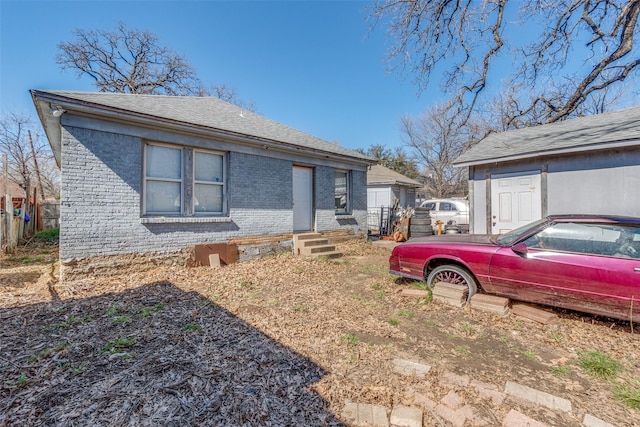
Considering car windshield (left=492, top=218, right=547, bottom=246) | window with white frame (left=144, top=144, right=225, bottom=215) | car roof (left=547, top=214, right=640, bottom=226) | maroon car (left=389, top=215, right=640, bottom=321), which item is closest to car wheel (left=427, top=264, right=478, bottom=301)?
maroon car (left=389, top=215, right=640, bottom=321)

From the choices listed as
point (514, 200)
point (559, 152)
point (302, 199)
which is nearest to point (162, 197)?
point (302, 199)

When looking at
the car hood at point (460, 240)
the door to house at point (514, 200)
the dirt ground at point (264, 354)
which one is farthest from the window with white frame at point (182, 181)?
the door to house at point (514, 200)

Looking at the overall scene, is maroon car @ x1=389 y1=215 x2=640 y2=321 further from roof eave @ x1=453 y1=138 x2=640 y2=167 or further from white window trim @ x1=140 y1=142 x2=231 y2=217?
white window trim @ x1=140 y1=142 x2=231 y2=217

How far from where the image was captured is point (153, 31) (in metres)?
22.9

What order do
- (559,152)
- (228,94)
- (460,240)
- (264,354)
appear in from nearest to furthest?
(264,354) < (460,240) < (559,152) < (228,94)

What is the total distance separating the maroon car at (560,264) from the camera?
335 cm

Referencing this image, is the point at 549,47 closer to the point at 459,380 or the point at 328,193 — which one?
the point at 328,193

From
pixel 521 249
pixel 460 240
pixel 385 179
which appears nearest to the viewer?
pixel 521 249

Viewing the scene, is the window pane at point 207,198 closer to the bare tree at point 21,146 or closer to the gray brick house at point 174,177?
the gray brick house at point 174,177

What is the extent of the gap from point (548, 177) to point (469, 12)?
4.60 meters

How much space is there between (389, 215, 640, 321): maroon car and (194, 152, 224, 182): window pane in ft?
18.3

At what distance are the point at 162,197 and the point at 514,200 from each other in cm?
931

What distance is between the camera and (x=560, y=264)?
12.0 ft

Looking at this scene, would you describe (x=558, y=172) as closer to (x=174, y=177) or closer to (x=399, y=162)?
(x=174, y=177)
